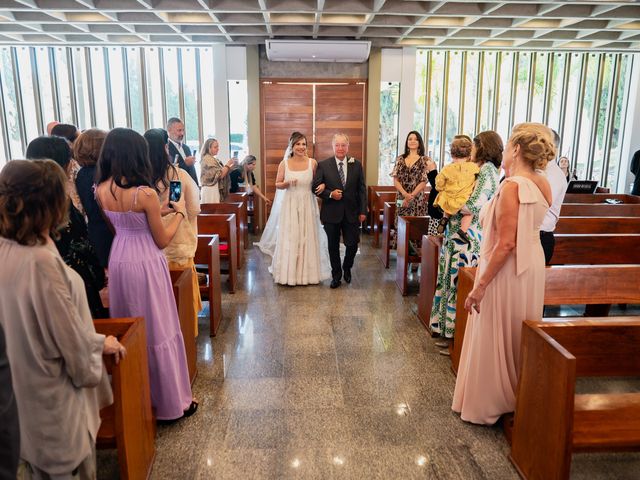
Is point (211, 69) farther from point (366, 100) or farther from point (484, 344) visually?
point (484, 344)

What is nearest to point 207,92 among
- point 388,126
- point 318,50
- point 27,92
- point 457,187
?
point 318,50

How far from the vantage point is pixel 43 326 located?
1.54m

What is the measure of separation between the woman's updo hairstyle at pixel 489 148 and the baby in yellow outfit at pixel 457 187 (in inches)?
4.1

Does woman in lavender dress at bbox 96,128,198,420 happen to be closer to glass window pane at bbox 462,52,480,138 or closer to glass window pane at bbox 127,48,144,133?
glass window pane at bbox 127,48,144,133

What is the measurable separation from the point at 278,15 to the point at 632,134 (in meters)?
6.89

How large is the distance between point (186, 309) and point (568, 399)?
205 cm

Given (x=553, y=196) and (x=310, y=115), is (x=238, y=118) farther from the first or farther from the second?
(x=553, y=196)

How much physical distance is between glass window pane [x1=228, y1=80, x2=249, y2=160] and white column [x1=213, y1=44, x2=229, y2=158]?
4.8 inches

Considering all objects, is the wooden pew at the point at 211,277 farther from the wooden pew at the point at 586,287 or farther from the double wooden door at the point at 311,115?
the double wooden door at the point at 311,115

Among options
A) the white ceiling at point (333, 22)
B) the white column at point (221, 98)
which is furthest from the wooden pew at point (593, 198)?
the white column at point (221, 98)

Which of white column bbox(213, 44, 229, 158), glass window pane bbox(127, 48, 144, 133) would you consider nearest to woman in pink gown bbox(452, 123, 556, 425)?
white column bbox(213, 44, 229, 158)

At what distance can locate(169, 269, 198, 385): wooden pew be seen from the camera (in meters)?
2.84

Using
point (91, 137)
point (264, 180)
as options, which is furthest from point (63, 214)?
point (264, 180)

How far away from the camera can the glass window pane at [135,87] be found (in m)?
8.64
